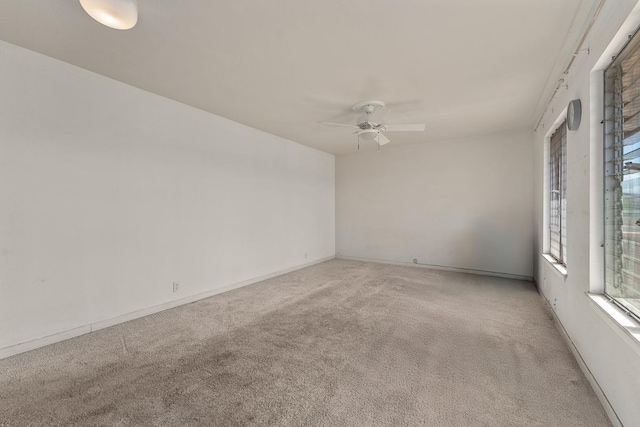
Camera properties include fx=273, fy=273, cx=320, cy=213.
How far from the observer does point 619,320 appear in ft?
5.10

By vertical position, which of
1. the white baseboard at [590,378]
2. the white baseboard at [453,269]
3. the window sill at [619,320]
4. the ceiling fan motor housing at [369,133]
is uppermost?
the ceiling fan motor housing at [369,133]

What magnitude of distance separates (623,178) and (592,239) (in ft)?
1.55

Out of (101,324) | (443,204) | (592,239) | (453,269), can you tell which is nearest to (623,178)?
(592,239)

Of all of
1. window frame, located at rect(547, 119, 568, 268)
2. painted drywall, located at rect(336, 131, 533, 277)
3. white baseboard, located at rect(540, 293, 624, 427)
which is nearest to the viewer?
white baseboard, located at rect(540, 293, 624, 427)

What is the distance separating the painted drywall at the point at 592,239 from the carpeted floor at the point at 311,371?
0.23m

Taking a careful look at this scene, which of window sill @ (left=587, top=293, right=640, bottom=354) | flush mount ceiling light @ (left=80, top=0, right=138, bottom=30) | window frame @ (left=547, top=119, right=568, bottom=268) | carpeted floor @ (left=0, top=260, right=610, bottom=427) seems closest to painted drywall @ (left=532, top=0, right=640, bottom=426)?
Answer: window sill @ (left=587, top=293, right=640, bottom=354)

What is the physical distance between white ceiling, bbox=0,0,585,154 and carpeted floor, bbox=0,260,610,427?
2587 mm

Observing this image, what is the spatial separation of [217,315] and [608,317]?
11.1 ft

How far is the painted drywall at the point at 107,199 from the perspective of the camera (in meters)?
2.37

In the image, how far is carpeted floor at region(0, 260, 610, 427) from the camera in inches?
65.4

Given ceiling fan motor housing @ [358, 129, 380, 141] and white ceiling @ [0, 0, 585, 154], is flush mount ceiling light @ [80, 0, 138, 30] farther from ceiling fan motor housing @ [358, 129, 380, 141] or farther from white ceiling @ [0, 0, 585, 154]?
ceiling fan motor housing @ [358, 129, 380, 141]

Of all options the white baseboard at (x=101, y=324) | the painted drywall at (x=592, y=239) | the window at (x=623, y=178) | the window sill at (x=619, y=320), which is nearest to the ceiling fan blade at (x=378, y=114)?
the painted drywall at (x=592, y=239)

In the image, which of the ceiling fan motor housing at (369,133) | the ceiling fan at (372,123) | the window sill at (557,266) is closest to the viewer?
the window sill at (557,266)

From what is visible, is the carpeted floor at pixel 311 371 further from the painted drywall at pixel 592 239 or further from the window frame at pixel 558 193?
the window frame at pixel 558 193
